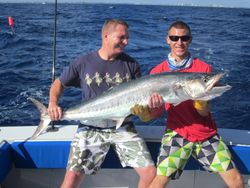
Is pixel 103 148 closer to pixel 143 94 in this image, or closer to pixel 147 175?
pixel 147 175

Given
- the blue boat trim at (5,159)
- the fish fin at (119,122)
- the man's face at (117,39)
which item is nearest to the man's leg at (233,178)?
the fish fin at (119,122)

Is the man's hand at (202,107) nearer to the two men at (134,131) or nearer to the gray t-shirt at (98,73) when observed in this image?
the two men at (134,131)

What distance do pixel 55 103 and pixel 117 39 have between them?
726 mm

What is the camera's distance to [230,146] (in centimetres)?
335

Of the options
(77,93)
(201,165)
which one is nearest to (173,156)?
(201,165)

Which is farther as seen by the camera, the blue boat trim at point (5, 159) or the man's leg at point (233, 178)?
the blue boat trim at point (5, 159)

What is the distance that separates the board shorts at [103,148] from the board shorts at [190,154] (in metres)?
0.13

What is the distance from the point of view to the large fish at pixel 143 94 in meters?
2.91

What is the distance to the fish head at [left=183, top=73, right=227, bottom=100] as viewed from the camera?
2873 mm

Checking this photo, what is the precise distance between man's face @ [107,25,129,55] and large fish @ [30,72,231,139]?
34 cm

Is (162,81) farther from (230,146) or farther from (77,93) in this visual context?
(77,93)

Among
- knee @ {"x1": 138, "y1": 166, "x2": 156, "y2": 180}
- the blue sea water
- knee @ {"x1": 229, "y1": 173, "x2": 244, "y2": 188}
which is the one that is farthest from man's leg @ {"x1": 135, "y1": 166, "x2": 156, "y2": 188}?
the blue sea water

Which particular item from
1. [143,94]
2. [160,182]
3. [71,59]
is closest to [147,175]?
[160,182]

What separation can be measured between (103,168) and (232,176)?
1120 millimetres
